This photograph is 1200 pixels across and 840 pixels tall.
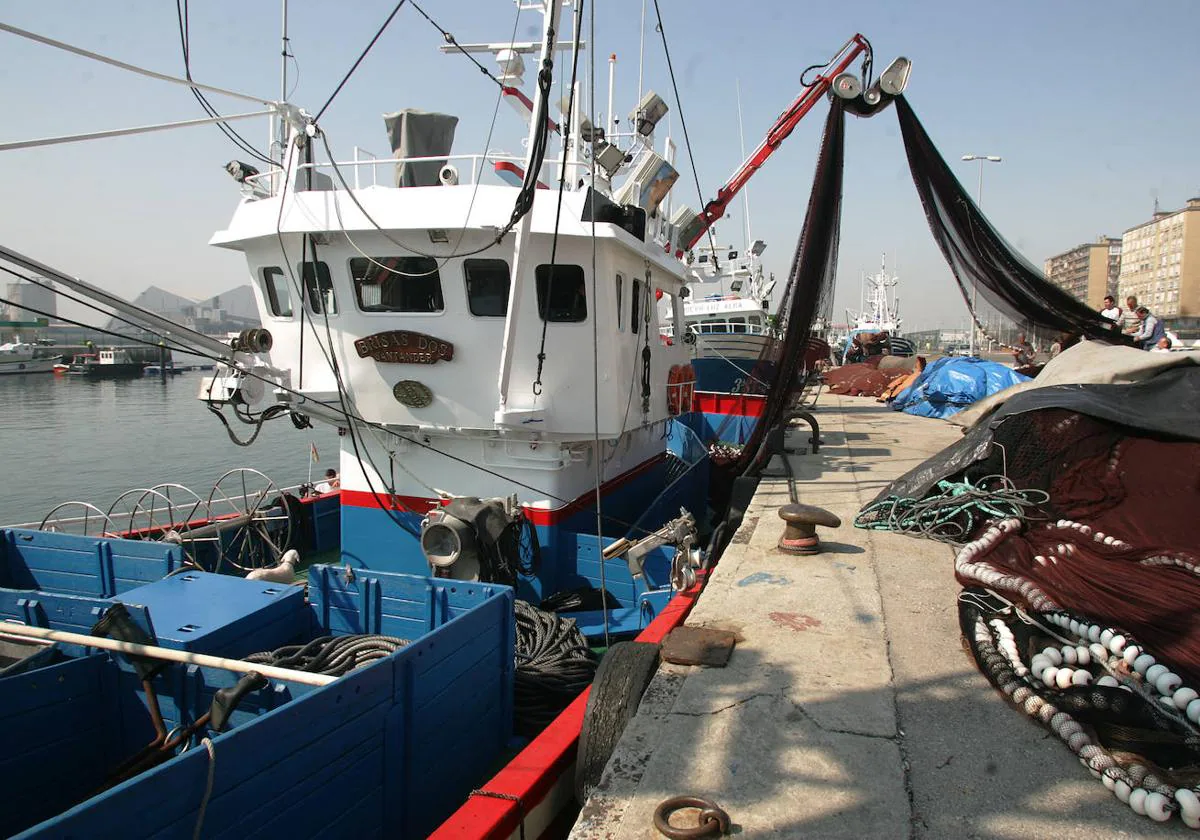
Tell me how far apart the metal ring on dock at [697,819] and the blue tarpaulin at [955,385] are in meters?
13.6

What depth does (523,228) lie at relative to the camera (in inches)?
244

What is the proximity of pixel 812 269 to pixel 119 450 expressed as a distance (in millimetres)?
23322

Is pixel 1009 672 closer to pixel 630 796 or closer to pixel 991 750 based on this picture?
pixel 991 750

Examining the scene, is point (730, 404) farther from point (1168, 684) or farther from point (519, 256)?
point (1168, 684)

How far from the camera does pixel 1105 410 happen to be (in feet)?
18.9

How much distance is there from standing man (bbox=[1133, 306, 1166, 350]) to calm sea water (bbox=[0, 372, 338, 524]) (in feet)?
52.2

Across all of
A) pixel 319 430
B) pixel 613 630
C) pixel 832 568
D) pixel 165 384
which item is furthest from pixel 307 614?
pixel 165 384

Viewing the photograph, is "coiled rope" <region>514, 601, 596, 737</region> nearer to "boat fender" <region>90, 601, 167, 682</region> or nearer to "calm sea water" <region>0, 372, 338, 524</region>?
"boat fender" <region>90, 601, 167, 682</region>

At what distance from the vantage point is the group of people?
11180 millimetres

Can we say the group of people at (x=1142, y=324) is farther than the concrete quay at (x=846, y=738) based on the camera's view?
Yes

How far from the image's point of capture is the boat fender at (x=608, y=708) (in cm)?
334

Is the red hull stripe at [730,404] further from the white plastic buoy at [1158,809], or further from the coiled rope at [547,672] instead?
the white plastic buoy at [1158,809]

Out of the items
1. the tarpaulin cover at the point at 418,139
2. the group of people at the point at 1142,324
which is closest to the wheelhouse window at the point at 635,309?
the tarpaulin cover at the point at 418,139

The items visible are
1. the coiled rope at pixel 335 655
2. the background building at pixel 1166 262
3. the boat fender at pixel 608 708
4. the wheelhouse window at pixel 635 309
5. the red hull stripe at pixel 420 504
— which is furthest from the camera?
the background building at pixel 1166 262
